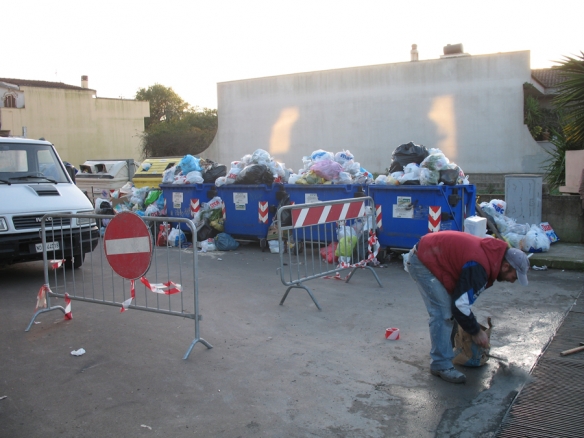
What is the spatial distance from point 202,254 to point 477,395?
7.30m

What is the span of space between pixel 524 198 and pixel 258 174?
16.2 ft

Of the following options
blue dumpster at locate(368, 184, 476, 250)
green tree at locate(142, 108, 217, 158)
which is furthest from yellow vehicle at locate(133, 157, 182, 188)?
green tree at locate(142, 108, 217, 158)

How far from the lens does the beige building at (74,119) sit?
34406mm

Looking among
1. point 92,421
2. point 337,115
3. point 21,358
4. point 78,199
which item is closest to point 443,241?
point 92,421

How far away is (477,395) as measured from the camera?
13.7 feet

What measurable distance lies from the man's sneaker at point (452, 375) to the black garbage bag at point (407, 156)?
227 inches

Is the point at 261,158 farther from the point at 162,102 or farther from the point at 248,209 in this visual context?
the point at 162,102

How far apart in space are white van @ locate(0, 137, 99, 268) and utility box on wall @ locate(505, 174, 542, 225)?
712cm

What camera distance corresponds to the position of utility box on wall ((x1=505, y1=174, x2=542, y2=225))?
985 centimetres

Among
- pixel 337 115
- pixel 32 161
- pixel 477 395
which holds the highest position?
pixel 337 115

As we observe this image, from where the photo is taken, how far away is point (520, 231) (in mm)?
9602

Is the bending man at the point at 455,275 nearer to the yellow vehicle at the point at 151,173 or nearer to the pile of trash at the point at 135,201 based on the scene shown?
the pile of trash at the point at 135,201

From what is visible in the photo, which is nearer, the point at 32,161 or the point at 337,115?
the point at 32,161

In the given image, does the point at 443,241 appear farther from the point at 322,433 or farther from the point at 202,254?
the point at 202,254
